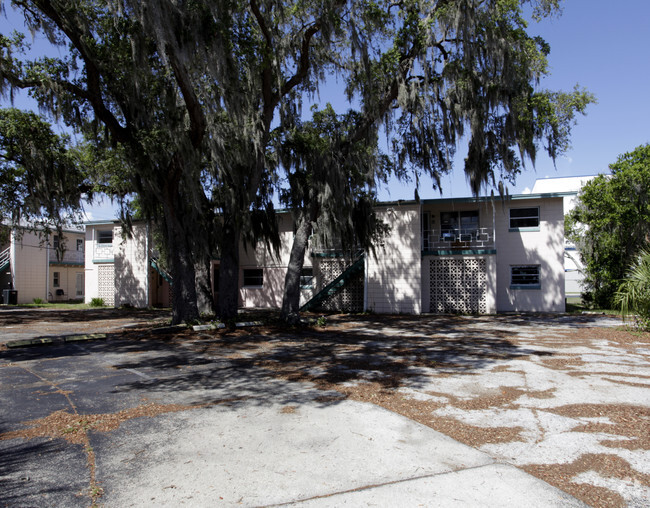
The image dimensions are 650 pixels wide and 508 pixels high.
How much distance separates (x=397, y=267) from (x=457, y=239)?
3.16 m

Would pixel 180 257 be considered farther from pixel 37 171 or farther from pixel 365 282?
pixel 365 282

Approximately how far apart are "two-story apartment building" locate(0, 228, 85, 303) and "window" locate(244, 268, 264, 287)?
39.7 feet

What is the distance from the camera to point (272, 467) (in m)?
4.02

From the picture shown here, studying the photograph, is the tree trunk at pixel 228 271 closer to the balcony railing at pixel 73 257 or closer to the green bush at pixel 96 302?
the green bush at pixel 96 302

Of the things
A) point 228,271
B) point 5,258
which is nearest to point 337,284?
point 228,271

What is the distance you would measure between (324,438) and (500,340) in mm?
8444

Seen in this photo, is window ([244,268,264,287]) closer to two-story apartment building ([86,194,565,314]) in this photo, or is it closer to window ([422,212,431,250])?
two-story apartment building ([86,194,565,314])

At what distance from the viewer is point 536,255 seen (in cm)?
2047

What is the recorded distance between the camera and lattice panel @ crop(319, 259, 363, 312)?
2164 centimetres

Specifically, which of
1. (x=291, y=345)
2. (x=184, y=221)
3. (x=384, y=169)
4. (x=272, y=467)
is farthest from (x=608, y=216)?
(x=272, y=467)

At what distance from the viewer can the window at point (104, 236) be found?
88.1ft

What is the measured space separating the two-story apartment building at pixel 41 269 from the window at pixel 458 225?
22.5m

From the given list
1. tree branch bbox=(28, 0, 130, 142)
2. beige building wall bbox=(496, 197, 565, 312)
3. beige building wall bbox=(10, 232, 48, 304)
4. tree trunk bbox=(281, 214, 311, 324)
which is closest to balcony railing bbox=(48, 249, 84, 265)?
beige building wall bbox=(10, 232, 48, 304)

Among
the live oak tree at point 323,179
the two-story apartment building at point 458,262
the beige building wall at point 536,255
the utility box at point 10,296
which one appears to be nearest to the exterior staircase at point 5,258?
the utility box at point 10,296
